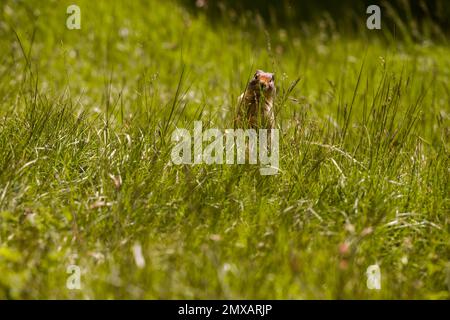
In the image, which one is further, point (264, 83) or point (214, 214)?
point (264, 83)

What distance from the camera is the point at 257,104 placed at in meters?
4.16

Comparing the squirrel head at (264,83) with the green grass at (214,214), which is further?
the squirrel head at (264,83)

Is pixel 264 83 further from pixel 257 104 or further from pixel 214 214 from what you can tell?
pixel 214 214

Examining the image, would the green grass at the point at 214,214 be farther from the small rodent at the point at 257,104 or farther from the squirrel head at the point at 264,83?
the squirrel head at the point at 264,83

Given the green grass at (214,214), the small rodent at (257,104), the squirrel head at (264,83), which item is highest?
the squirrel head at (264,83)

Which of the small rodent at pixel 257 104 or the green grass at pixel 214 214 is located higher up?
the small rodent at pixel 257 104

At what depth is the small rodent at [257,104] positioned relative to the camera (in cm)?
407

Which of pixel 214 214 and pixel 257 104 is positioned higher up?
pixel 257 104

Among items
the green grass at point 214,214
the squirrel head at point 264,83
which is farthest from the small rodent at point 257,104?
the green grass at point 214,214

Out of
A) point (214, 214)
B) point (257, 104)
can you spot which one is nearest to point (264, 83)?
point (257, 104)

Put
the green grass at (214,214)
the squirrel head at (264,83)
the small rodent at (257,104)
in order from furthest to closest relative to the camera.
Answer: the squirrel head at (264,83), the small rodent at (257,104), the green grass at (214,214)

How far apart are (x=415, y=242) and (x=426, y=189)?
0.49m

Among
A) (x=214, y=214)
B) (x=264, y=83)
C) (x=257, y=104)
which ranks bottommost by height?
(x=214, y=214)

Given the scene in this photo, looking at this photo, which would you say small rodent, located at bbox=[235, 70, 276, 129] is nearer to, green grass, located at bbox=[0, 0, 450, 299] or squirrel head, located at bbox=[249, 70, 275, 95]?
squirrel head, located at bbox=[249, 70, 275, 95]
